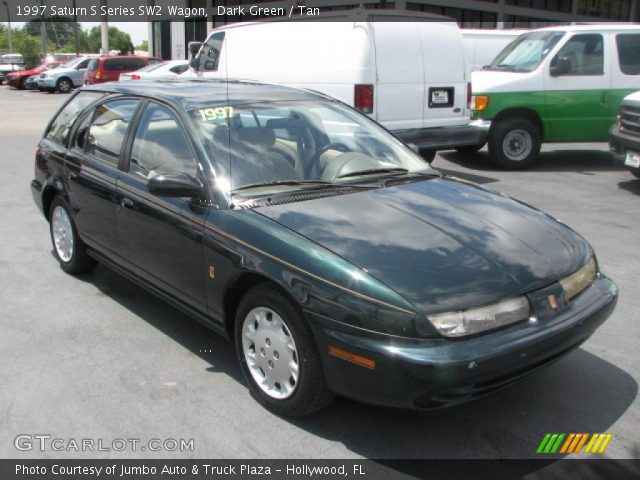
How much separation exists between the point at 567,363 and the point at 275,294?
1872 millimetres

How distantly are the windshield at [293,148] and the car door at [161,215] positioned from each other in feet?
0.65

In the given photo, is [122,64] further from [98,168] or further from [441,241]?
[441,241]

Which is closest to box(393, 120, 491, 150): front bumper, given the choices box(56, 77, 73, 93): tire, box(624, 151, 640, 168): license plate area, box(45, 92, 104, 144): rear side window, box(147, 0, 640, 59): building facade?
box(624, 151, 640, 168): license plate area

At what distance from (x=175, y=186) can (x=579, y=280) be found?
2176mm

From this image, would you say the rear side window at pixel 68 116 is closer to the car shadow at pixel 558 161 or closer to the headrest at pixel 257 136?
the headrest at pixel 257 136

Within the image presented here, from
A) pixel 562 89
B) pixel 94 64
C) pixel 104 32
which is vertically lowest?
pixel 562 89

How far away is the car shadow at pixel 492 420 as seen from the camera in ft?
9.99

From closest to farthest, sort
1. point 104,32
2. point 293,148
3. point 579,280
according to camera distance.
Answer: point 579,280 → point 293,148 → point 104,32

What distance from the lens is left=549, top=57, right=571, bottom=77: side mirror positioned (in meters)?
9.78

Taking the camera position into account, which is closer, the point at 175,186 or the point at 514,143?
the point at 175,186

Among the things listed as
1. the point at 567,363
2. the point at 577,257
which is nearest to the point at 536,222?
the point at 577,257

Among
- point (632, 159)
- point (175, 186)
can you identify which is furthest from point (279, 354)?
point (632, 159)

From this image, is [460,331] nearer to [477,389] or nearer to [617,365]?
[477,389]

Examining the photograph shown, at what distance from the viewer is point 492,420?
3289mm
